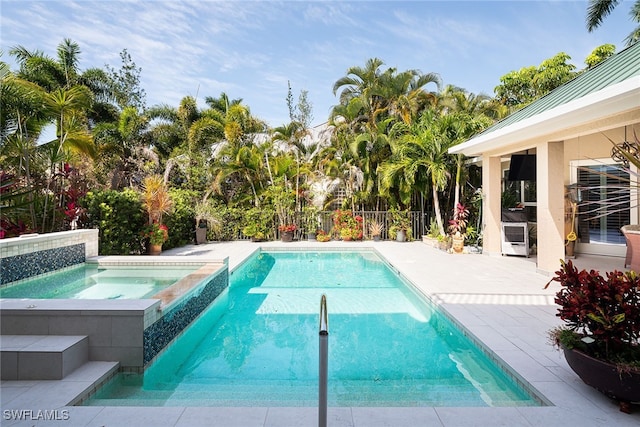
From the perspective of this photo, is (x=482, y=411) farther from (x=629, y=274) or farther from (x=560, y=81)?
(x=560, y=81)

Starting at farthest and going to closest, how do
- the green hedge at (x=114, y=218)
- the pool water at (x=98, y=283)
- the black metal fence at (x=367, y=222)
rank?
the black metal fence at (x=367, y=222) → the green hedge at (x=114, y=218) → the pool water at (x=98, y=283)

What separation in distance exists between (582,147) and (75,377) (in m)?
12.7

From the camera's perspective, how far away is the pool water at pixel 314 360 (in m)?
3.54

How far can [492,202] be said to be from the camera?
10906 millimetres

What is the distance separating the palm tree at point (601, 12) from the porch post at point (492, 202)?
14210mm

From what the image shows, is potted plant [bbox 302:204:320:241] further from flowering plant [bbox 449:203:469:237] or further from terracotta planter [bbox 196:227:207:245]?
flowering plant [bbox 449:203:469:237]

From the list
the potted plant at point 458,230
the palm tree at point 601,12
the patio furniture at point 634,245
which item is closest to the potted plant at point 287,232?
the potted plant at point 458,230

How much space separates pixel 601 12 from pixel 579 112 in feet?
60.3

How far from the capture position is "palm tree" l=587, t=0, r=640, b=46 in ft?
58.7

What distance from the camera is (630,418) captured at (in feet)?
9.14

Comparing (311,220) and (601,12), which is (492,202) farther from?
(601,12)

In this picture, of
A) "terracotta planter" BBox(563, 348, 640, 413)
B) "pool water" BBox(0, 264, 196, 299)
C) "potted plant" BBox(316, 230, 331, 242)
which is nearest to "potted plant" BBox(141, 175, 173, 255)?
"pool water" BBox(0, 264, 196, 299)

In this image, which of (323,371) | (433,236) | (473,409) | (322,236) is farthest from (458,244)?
(323,371)

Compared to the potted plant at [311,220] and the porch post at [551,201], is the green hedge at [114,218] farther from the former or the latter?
the porch post at [551,201]
